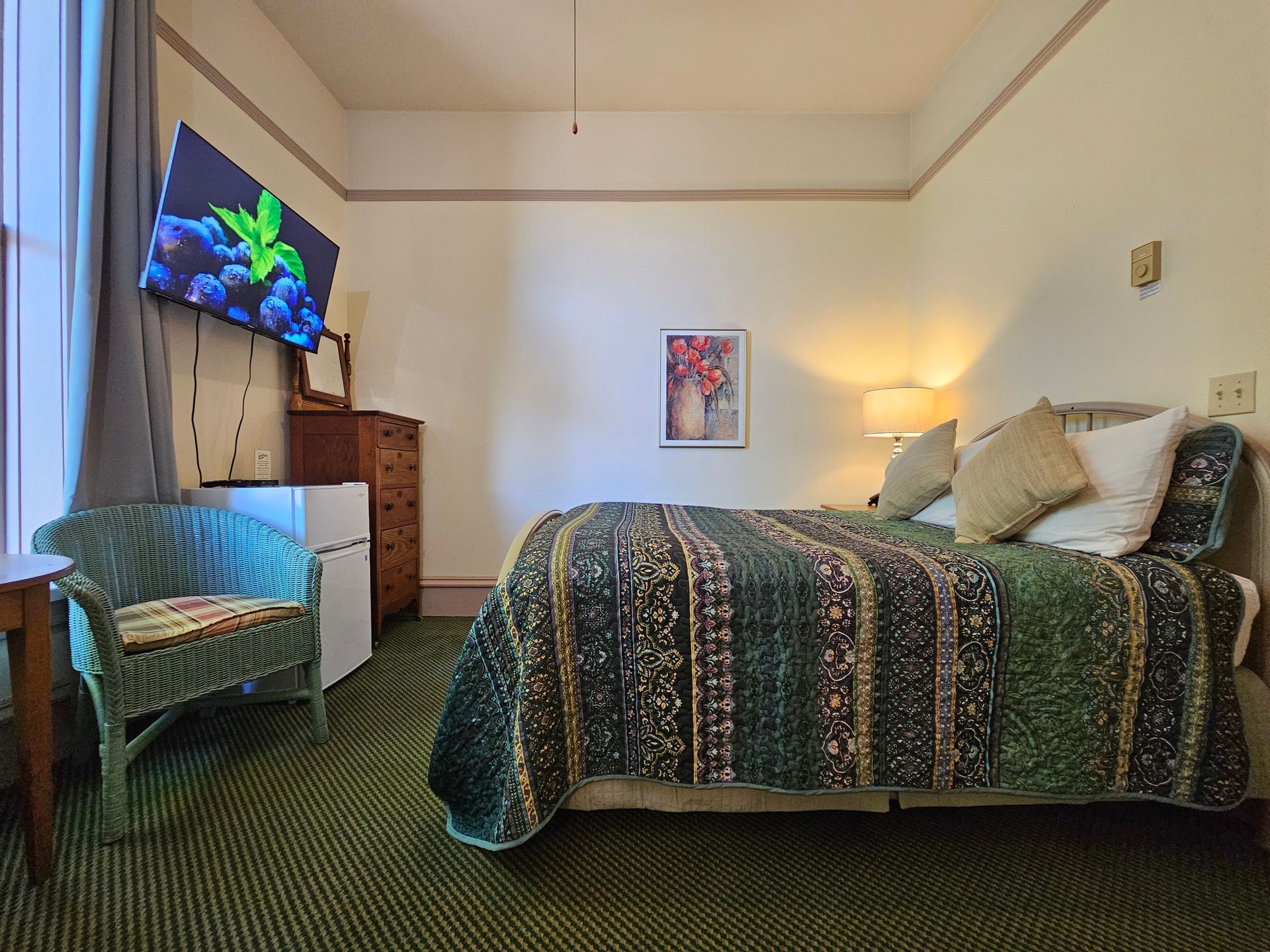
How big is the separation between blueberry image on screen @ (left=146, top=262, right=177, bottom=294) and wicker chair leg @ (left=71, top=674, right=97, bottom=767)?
129cm

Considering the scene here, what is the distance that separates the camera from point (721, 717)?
1.16m

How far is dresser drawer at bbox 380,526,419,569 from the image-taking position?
2.74 m

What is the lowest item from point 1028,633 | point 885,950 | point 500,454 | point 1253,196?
point 885,950

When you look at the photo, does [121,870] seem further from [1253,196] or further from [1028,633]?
[1253,196]

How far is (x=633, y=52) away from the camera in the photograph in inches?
106

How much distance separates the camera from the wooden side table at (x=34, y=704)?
3.56ft

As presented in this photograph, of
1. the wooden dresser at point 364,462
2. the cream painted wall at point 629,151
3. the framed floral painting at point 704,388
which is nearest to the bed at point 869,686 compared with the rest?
the wooden dresser at point 364,462

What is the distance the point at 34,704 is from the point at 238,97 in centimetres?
266

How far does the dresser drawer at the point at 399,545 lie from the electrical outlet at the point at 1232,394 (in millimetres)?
3332

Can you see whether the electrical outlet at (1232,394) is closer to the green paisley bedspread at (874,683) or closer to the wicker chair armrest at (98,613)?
the green paisley bedspread at (874,683)

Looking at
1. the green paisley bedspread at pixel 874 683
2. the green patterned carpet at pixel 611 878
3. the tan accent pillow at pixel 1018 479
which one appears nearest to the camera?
the green patterned carpet at pixel 611 878

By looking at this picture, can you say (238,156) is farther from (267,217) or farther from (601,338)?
(601,338)

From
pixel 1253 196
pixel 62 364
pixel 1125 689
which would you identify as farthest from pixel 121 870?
pixel 1253 196

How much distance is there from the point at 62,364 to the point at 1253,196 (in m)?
3.65
